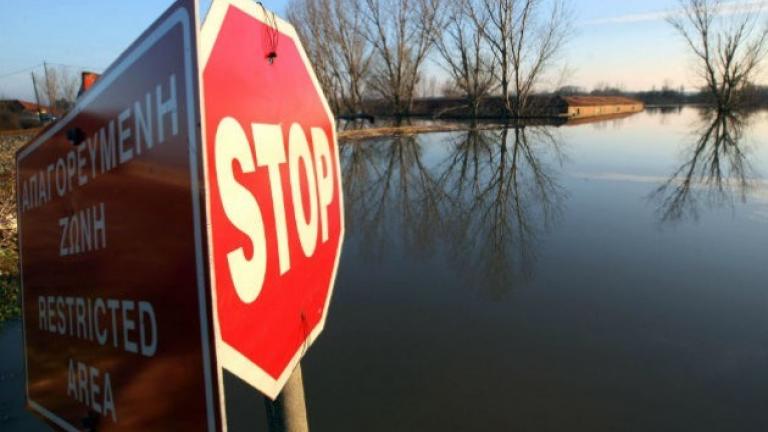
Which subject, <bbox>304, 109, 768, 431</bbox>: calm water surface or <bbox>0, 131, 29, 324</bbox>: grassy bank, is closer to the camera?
<bbox>304, 109, 768, 431</bbox>: calm water surface

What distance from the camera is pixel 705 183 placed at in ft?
33.9

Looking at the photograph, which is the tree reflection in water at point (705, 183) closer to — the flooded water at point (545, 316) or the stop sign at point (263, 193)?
the flooded water at point (545, 316)

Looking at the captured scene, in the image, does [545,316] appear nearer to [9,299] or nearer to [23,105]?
[9,299]

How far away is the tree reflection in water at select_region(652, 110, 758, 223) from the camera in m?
8.28

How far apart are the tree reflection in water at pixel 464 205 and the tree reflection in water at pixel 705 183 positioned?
1978 millimetres

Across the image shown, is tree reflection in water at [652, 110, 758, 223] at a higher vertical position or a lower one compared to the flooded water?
higher

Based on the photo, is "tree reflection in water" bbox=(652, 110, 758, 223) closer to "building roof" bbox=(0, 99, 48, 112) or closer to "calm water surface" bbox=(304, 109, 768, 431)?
"calm water surface" bbox=(304, 109, 768, 431)

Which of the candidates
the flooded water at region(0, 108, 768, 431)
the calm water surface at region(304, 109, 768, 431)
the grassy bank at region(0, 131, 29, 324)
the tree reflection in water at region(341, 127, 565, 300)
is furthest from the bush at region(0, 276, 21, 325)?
the tree reflection in water at region(341, 127, 565, 300)

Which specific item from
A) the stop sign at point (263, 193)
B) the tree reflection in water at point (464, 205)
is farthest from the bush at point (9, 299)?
the stop sign at point (263, 193)

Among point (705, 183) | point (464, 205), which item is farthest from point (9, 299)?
point (705, 183)

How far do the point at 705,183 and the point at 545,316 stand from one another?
872cm

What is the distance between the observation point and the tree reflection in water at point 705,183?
8281mm

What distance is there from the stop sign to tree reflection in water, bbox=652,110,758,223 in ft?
25.4

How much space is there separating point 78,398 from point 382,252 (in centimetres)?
506
